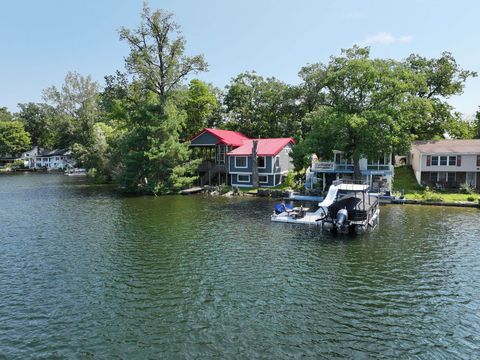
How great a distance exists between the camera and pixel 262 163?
5612 centimetres

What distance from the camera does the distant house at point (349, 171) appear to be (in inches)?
1890

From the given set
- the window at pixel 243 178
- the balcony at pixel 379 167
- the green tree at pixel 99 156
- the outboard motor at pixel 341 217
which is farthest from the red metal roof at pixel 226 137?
the outboard motor at pixel 341 217

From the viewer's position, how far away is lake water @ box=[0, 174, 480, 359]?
14.0m

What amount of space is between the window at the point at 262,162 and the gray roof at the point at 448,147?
22020 millimetres

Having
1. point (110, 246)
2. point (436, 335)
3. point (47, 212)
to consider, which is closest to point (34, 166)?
point (47, 212)

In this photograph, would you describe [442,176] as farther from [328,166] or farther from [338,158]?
[328,166]

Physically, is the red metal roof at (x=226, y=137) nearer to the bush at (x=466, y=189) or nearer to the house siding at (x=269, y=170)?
the house siding at (x=269, y=170)

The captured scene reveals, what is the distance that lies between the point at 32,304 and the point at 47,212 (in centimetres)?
2503

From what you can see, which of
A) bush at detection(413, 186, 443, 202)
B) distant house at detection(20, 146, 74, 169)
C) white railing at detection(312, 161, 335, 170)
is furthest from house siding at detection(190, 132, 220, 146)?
distant house at detection(20, 146, 74, 169)

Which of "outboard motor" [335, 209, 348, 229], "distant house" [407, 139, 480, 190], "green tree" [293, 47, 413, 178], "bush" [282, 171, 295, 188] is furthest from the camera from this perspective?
"bush" [282, 171, 295, 188]

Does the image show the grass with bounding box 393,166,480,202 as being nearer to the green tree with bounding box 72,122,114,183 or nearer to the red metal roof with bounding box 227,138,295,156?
the red metal roof with bounding box 227,138,295,156

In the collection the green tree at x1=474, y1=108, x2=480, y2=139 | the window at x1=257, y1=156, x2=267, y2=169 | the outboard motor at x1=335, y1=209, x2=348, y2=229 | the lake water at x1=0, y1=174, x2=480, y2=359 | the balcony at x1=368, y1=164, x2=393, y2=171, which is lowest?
the lake water at x1=0, y1=174, x2=480, y2=359

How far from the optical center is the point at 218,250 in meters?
25.5

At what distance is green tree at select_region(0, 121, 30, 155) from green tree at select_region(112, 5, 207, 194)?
87.5 metres
